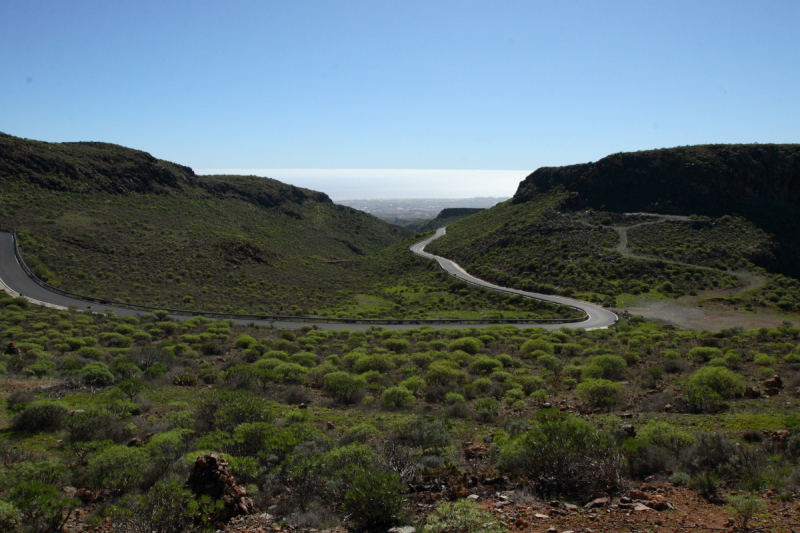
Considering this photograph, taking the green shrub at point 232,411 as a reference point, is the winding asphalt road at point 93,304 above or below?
below

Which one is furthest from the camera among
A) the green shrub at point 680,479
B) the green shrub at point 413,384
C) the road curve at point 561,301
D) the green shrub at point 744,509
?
the road curve at point 561,301

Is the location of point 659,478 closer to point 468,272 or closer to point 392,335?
point 392,335

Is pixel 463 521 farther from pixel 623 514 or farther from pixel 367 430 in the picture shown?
pixel 367 430

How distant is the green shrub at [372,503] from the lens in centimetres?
574

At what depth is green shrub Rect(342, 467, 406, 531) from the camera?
5.74 metres

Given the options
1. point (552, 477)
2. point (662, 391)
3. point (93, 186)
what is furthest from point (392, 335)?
point (93, 186)

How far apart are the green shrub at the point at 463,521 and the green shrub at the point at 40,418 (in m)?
8.26

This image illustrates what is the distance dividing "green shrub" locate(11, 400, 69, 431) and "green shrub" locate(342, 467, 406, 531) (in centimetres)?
708

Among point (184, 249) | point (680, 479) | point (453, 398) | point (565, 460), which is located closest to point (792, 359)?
point (453, 398)

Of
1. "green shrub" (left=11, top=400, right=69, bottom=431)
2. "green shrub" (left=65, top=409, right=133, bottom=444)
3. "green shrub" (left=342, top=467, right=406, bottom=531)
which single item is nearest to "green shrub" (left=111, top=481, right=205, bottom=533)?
"green shrub" (left=342, top=467, right=406, bottom=531)

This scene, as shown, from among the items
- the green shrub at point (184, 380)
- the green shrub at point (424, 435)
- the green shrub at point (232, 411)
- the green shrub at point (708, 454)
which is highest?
the green shrub at point (708, 454)

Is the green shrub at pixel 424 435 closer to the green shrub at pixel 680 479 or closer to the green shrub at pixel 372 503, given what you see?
the green shrub at pixel 372 503

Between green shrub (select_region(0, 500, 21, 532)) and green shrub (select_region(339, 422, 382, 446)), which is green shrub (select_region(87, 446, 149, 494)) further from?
green shrub (select_region(339, 422, 382, 446))

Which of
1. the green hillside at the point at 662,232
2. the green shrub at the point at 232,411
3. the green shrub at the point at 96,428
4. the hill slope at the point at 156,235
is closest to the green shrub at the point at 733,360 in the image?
the green shrub at the point at 232,411
